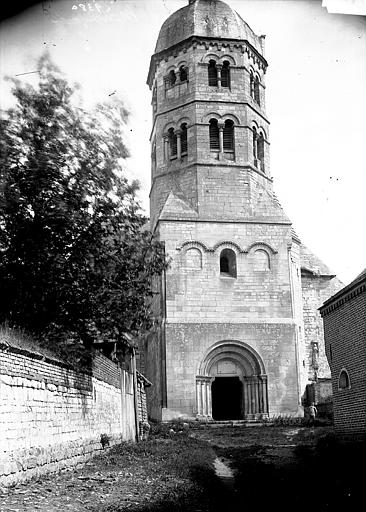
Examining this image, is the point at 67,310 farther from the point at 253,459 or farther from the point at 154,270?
the point at 253,459

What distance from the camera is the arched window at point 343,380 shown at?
1654 cm

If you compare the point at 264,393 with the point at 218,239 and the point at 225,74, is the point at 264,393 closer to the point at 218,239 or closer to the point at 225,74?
the point at 218,239

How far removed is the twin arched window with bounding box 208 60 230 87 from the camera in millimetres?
31766

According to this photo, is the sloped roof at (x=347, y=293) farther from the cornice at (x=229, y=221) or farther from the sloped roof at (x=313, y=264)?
the sloped roof at (x=313, y=264)

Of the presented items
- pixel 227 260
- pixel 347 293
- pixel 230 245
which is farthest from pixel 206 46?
pixel 347 293

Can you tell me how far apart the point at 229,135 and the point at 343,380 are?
1725cm

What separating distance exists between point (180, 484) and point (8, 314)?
5.38 metres

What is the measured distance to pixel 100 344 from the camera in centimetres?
1880

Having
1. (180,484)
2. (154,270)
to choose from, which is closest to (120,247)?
(154,270)

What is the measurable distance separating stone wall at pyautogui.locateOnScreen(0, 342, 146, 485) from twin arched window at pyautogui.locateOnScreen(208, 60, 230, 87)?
19.1 metres

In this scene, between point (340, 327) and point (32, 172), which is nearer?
point (32, 172)

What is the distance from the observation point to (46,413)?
1058 cm

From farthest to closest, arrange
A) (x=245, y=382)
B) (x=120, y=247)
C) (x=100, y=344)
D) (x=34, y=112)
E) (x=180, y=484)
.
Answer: (x=245, y=382), (x=100, y=344), (x=120, y=247), (x=34, y=112), (x=180, y=484)

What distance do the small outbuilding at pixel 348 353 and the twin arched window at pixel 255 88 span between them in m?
17.6
